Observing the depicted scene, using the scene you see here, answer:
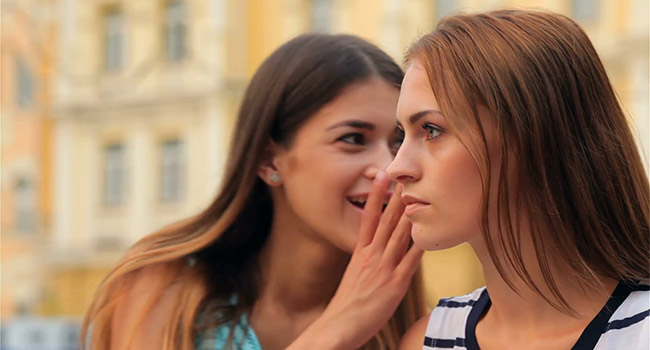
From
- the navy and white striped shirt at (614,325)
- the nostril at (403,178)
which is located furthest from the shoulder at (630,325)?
the nostril at (403,178)

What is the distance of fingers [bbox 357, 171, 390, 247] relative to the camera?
1.61 metres

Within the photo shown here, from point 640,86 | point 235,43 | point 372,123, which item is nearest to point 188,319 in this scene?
point 372,123

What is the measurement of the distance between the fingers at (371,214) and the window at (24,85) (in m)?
15.3

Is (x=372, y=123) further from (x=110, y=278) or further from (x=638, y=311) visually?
(x=638, y=311)

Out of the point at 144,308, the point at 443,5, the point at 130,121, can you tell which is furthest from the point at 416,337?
the point at 130,121

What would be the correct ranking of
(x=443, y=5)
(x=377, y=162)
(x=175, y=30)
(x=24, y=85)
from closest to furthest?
(x=377, y=162)
(x=443, y=5)
(x=175, y=30)
(x=24, y=85)

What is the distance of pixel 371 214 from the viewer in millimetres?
1609

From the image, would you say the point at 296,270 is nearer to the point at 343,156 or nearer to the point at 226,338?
the point at 226,338

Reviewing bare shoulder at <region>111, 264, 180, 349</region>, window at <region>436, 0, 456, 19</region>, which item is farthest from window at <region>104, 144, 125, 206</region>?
bare shoulder at <region>111, 264, 180, 349</region>

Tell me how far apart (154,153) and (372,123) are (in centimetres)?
1363

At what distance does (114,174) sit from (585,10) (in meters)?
7.60

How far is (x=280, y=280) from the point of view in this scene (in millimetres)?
1954

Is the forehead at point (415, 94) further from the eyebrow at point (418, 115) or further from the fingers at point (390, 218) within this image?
the fingers at point (390, 218)

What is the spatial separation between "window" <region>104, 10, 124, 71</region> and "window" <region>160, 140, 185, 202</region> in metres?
1.75
